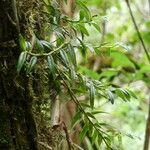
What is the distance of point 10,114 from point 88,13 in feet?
0.81

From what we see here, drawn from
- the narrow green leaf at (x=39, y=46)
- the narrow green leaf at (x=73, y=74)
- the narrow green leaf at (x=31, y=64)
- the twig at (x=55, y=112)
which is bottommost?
the twig at (x=55, y=112)

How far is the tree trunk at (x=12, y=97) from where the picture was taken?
582 mm

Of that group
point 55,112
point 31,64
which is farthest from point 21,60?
point 55,112

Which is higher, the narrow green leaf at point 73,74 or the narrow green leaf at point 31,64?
the narrow green leaf at point 31,64

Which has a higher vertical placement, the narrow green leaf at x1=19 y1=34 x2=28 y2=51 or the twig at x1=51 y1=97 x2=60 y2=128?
the narrow green leaf at x1=19 y1=34 x2=28 y2=51

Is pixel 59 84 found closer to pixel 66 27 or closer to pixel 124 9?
pixel 66 27

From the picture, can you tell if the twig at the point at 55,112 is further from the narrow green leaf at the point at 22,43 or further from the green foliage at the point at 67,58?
the narrow green leaf at the point at 22,43

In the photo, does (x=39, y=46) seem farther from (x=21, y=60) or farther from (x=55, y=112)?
(x=55, y=112)

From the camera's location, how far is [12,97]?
1.97ft

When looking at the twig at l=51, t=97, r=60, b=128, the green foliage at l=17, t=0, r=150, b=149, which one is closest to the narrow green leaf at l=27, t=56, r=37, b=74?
the green foliage at l=17, t=0, r=150, b=149

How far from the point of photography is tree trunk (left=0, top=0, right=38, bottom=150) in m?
0.58

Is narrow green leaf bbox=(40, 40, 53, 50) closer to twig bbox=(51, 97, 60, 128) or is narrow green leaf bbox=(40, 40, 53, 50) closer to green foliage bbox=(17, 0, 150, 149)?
green foliage bbox=(17, 0, 150, 149)

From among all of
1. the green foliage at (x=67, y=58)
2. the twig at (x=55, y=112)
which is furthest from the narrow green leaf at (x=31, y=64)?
the twig at (x=55, y=112)

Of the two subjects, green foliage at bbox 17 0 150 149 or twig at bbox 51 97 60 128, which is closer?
green foliage at bbox 17 0 150 149
